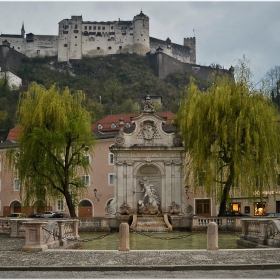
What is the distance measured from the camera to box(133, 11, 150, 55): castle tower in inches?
6437

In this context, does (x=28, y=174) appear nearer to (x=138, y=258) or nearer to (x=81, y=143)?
(x=81, y=143)

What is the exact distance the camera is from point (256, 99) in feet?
112

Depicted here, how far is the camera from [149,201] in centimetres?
3603

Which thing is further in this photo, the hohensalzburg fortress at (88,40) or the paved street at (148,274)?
the hohensalzburg fortress at (88,40)

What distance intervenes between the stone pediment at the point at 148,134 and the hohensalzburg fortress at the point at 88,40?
127696 mm

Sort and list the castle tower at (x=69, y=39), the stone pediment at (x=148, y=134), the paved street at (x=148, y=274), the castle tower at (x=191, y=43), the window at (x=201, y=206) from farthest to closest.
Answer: the castle tower at (x=191, y=43)
the castle tower at (x=69, y=39)
the window at (x=201, y=206)
the stone pediment at (x=148, y=134)
the paved street at (x=148, y=274)

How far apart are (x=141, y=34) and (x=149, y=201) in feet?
439

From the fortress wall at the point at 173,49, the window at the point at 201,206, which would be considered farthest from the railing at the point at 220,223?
the fortress wall at the point at 173,49

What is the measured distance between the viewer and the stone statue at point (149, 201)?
35.6 meters

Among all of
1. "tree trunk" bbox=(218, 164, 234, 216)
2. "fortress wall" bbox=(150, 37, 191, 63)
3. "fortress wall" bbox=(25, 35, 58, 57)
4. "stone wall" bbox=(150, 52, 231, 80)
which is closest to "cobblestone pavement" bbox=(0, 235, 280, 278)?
"tree trunk" bbox=(218, 164, 234, 216)

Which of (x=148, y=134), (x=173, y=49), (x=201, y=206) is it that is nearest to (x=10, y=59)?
(x=173, y=49)

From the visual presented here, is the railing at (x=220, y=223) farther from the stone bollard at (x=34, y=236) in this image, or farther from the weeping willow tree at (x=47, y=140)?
the stone bollard at (x=34, y=236)

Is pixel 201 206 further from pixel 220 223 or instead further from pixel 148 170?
pixel 220 223

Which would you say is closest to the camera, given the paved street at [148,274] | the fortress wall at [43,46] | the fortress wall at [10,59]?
the paved street at [148,274]
